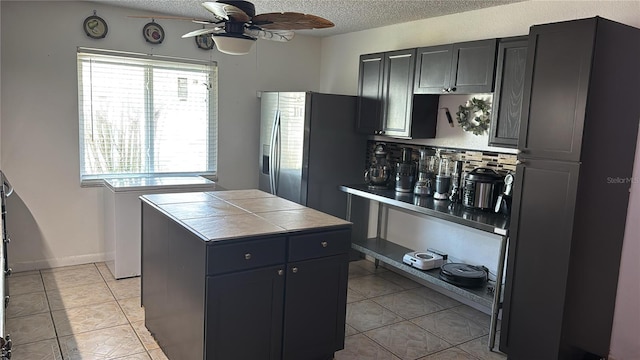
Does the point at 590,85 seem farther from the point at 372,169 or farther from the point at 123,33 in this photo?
the point at 123,33

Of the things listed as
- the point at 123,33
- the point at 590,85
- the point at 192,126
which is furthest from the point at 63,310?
the point at 590,85

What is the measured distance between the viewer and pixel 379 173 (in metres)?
4.33

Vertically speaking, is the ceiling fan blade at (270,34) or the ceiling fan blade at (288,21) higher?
the ceiling fan blade at (288,21)

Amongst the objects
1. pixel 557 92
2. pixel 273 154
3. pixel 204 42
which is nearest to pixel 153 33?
pixel 204 42

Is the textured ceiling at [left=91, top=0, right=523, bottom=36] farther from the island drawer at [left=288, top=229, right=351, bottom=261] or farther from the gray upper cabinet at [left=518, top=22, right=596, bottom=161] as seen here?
the island drawer at [left=288, top=229, right=351, bottom=261]

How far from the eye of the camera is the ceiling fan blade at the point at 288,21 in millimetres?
2338

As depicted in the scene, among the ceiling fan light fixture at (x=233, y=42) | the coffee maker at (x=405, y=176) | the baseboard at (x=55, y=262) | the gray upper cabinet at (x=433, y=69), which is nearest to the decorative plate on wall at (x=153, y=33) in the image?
the baseboard at (x=55, y=262)

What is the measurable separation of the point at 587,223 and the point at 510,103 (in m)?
0.92

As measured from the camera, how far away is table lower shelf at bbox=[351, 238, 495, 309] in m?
3.26

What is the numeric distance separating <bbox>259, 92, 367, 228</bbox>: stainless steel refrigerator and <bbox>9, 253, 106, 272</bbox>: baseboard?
71.6 inches

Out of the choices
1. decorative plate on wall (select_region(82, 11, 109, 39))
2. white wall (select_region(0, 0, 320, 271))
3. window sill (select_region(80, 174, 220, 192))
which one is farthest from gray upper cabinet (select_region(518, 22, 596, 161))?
decorative plate on wall (select_region(82, 11, 109, 39))

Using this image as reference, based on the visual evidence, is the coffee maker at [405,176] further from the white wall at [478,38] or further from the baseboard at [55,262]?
the baseboard at [55,262]

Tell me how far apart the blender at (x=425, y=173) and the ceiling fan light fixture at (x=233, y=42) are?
205cm

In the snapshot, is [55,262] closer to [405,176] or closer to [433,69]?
[405,176]
